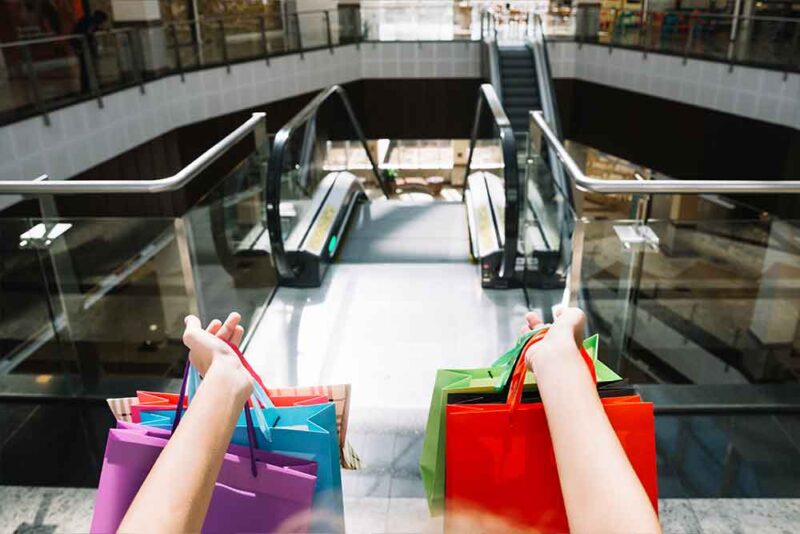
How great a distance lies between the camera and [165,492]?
862 mm

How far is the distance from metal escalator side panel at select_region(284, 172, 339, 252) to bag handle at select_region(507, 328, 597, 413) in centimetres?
355

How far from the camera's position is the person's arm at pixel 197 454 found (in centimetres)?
85

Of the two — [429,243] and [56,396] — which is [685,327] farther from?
[56,396]

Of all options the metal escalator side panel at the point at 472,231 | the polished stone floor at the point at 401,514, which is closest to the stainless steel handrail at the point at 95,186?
the polished stone floor at the point at 401,514

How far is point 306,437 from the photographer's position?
3.95 ft

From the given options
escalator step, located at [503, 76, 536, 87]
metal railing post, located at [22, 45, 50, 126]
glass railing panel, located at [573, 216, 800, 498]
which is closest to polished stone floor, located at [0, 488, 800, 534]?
glass railing panel, located at [573, 216, 800, 498]

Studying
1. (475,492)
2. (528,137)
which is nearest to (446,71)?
(528,137)

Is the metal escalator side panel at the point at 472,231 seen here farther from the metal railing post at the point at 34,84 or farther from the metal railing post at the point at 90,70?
the metal railing post at the point at 90,70

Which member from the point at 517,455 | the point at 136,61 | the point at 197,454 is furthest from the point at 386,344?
the point at 136,61

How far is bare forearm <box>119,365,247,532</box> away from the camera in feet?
2.77

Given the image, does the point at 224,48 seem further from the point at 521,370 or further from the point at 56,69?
the point at 521,370

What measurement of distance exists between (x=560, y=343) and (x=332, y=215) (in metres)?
4.80

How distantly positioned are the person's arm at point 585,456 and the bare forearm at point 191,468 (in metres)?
0.52

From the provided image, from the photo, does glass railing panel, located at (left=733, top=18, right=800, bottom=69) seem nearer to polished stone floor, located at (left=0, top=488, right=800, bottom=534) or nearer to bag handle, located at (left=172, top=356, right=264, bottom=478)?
polished stone floor, located at (left=0, top=488, right=800, bottom=534)
